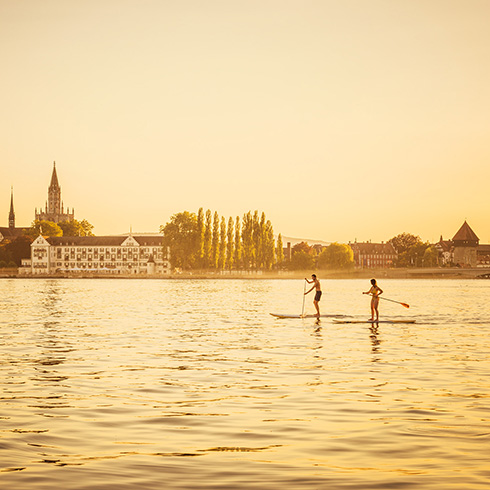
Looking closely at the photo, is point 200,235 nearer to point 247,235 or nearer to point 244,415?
point 247,235

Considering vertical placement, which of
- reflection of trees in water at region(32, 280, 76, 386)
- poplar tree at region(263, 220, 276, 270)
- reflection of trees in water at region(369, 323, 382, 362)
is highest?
poplar tree at region(263, 220, 276, 270)

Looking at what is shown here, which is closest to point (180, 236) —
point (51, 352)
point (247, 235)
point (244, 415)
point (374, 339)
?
point (247, 235)

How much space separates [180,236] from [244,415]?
6998 inches

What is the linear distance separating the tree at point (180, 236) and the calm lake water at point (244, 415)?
15907cm

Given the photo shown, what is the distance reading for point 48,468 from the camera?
10.9 m

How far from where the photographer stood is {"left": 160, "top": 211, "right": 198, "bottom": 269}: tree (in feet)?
623

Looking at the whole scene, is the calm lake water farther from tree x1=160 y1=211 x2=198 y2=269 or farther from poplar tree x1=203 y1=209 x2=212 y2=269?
tree x1=160 y1=211 x2=198 y2=269

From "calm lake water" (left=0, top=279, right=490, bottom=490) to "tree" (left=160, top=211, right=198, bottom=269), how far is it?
159 m

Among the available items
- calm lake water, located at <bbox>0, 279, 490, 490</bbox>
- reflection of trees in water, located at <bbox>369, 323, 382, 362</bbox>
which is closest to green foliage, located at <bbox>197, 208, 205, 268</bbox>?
reflection of trees in water, located at <bbox>369, 323, 382, 362</bbox>

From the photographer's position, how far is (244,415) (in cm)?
1497

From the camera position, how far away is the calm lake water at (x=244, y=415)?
10609 millimetres

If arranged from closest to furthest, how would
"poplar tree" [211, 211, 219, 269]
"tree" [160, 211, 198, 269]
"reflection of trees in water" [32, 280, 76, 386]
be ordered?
"reflection of trees in water" [32, 280, 76, 386]
"poplar tree" [211, 211, 219, 269]
"tree" [160, 211, 198, 269]

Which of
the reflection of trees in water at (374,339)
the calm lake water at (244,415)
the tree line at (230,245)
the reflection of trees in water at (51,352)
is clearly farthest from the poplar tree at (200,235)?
the calm lake water at (244,415)

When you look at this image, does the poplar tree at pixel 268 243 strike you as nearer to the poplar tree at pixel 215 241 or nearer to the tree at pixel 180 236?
the poplar tree at pixel 215 241
